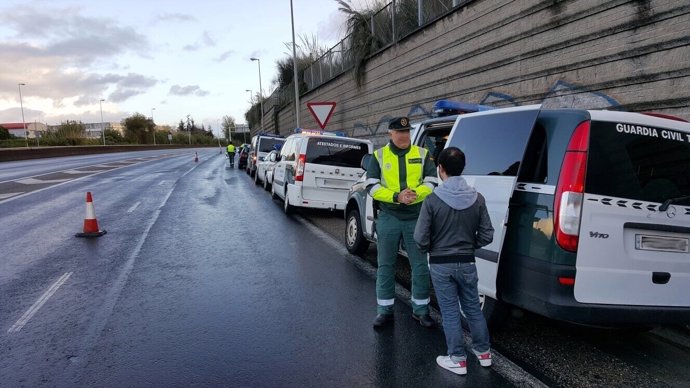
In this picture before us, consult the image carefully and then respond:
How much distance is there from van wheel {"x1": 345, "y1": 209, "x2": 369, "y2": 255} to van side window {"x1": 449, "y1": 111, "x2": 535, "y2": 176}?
2.64 metres

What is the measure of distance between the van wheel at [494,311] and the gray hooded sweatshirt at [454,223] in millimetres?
674

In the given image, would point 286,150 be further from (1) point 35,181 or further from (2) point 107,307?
(1) point 35,181

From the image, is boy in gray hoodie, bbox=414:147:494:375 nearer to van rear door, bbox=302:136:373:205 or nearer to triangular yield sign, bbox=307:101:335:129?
van rear door, bbox=302:136:373:205

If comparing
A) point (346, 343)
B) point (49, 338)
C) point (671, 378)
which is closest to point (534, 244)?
point (671, 378)

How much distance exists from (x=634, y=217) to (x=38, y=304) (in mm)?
5568

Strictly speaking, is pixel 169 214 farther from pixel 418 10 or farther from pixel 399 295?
pixel 418 10

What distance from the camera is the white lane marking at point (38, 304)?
178 inches

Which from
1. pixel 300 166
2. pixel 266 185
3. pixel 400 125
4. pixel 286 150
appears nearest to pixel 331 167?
pixel 300 166

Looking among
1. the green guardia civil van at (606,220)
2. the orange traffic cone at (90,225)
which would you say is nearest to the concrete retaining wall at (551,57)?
the green guardia civil van at (606,220)

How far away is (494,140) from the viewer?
13.1ft

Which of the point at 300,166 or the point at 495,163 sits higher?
the point at 495,163

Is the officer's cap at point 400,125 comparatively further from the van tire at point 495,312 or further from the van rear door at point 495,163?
the van tire at point 495,312

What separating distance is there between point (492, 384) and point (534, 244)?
3.31ft

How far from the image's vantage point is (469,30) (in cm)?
1141
